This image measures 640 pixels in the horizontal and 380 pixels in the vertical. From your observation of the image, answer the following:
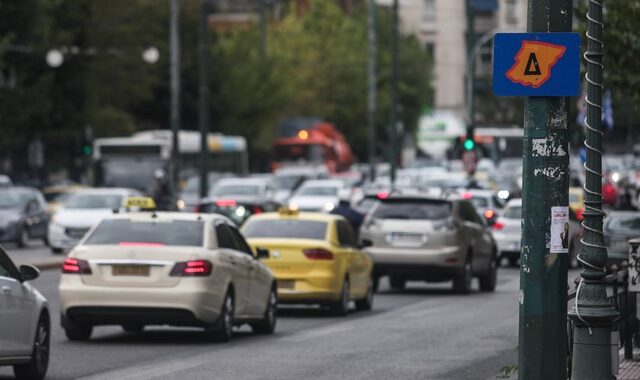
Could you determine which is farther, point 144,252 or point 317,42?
point 317,42

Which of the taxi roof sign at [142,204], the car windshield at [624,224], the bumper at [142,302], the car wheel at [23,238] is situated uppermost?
the taxi roof sign at [142,204]

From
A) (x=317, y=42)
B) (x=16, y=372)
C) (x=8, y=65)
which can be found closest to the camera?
(x=16, y=372)

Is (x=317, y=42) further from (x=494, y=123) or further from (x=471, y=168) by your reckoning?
(x=471, y=168)

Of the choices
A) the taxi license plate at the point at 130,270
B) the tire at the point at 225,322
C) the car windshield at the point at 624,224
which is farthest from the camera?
the car windshield at the point at 624,224

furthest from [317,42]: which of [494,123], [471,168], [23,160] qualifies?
[471,168]

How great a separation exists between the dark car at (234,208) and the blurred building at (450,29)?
107 m

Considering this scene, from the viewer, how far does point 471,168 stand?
60625 mm

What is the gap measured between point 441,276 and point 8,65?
1722 inches

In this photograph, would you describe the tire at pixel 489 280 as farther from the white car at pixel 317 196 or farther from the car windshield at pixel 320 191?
the car windshield at pixel 320 191

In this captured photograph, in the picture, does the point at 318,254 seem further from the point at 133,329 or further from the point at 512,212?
the point at 512,212

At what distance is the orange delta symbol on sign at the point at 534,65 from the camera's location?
13.2 m

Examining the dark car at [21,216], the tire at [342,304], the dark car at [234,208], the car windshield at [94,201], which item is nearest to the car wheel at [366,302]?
the tire at [342,304]

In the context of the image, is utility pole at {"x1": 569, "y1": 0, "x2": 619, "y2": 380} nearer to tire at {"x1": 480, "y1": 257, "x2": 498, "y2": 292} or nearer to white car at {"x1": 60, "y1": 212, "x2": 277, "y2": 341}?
white car at {"x1": 60, "y1": 212, "x2": 277, "y2": 341}

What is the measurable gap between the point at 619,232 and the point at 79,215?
13.8 m
